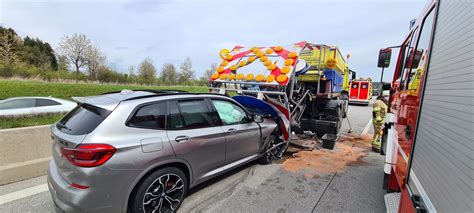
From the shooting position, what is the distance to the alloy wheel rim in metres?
2.44

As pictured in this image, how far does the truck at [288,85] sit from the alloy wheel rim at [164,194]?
7.98ft

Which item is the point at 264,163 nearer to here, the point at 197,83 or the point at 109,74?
the point at 109,74

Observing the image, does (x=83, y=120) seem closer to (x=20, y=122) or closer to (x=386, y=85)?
(x=20, y=122)

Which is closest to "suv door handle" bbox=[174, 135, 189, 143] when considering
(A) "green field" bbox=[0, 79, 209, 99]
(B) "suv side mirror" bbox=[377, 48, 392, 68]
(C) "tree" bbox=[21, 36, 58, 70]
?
(B) "suv side mirror" bbox=[377, 48, 392, 68]

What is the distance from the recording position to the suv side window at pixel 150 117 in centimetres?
238

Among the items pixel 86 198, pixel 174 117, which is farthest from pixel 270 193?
pixel 86 198

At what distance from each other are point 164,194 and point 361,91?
20.0 m

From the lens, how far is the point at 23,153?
3584mm

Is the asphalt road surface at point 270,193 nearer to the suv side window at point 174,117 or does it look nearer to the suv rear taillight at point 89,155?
the suv side window at point 174,117

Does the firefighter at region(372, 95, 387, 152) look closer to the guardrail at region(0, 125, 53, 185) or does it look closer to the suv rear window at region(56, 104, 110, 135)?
the suv rear window at region(56, 104, 110, 135)

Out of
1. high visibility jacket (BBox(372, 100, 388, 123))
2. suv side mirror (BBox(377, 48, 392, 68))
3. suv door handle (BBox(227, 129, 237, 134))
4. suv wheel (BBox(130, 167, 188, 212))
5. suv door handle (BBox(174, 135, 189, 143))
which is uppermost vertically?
suv side mirror (BBox(377, 48, 392, 68))

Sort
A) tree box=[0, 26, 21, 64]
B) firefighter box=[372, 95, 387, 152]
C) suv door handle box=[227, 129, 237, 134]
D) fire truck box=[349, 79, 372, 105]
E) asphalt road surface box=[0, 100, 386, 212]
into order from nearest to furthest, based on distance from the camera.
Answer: asphalt road surface box=[0, 100, 386, 212], suv door handle box=[227, 129, 237, 134], firefighter box=[372, 95, 387, 152], fire truck box=[349, 79, 372, 105], tree box=[0, 26, 21, 64]

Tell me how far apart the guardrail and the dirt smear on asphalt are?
451 centimetres

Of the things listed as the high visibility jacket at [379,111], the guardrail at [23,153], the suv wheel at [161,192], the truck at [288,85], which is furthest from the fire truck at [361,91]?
the guardrail at [23,153]
